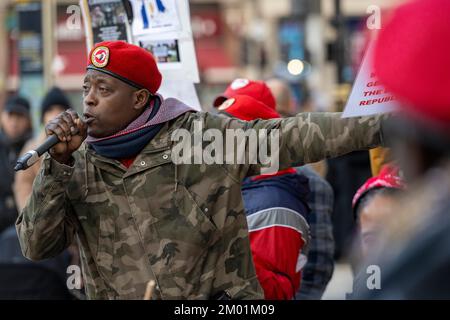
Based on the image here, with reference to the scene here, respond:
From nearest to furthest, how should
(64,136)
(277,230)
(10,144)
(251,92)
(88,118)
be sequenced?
(64,136), (88,118), (277,230), (251,92), (10,144)

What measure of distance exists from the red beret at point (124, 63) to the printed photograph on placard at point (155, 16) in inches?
33.8

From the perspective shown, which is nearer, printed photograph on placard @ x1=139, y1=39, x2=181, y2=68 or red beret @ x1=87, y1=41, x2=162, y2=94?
red beret @ x1=87, y1=41, x2=162, y2=94

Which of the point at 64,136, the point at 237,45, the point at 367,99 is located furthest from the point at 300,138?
the point at 237,45

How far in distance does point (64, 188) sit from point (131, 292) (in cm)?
44

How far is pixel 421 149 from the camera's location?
161 cm

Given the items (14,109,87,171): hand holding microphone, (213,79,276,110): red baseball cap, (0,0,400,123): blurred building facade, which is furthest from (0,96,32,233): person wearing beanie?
(14,109,87,171): hand holding microphone

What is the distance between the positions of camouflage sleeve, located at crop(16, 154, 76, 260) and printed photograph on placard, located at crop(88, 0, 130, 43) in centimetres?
123

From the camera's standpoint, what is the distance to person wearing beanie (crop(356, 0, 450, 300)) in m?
1.54

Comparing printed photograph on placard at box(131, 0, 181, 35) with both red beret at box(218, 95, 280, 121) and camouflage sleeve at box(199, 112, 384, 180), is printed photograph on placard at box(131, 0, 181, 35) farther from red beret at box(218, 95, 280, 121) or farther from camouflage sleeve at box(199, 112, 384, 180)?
camouflage sleeve at box(199, 112, 384, 180)

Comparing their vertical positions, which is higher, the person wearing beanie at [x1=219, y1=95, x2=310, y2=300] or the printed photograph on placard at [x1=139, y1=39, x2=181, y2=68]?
the printed photograph on placard at [x1=139, y1=39, x2=181, y2=68]

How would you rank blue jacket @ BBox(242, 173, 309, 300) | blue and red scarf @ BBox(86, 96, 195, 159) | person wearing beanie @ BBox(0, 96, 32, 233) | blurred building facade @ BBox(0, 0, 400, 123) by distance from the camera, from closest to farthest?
blue and red scarf @ BBox(86, 96, 195, 159)
blue jacket @ BBox(242, 173, 309, 300)
person wearing beanie @ BBox(0, 96, 32, 233)
blurred building facade @ BBox(0, 0, 400, 123)

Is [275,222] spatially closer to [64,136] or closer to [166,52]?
[166,52]

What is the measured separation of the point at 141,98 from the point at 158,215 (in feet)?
1.56

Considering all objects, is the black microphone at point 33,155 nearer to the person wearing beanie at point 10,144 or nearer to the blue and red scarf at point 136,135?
the blue and red scarf at point 136,135
